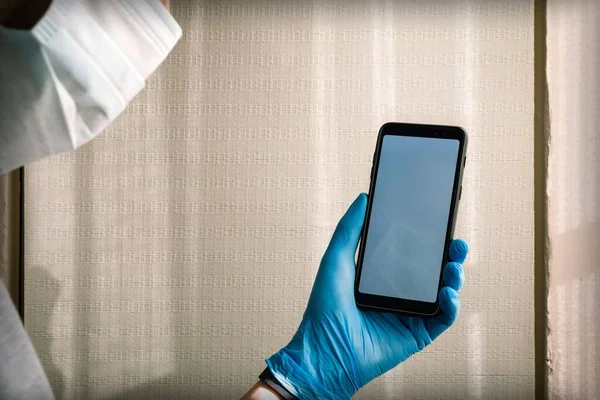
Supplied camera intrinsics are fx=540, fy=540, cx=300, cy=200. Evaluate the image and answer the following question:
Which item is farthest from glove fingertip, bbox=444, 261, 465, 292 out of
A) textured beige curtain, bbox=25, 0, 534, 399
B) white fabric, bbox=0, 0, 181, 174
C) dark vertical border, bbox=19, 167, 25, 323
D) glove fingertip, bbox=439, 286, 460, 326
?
dark vertical border, bbox=19, 167, 25, 323

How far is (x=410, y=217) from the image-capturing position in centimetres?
60

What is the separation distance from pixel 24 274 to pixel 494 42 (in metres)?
0.71

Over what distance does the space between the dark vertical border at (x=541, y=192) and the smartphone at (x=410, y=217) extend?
21 cm

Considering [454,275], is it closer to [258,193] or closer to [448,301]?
[448,301]

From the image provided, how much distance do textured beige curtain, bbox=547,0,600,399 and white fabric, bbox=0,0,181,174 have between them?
52 centimetres

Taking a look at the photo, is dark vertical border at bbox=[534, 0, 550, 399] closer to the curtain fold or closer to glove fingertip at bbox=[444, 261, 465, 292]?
glove fingertip at bbox=[444, 261, 465, 292]

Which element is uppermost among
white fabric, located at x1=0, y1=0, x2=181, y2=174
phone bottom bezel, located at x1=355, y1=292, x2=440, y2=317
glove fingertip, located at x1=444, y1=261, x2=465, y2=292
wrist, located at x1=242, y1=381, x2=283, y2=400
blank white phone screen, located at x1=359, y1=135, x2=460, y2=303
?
white fabric, located at x1=0, y1=0, x2=181, y2=174

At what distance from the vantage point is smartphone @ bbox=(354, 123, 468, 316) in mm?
581

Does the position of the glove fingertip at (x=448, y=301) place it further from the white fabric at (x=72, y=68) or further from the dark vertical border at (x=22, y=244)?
the dark vertical border at (x=22, y=244)

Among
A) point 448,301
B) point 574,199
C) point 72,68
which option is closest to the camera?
point 72,68

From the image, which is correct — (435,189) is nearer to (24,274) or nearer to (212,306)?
(212,306)

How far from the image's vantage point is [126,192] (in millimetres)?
729

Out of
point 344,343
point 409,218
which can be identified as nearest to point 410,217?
point 409,218

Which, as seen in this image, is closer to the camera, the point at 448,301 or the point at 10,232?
the point at 448,301
